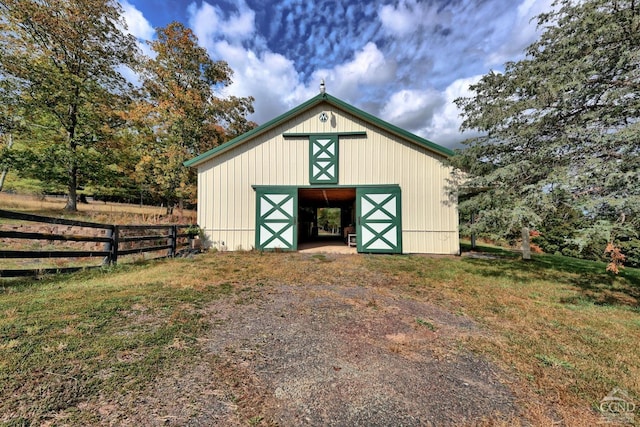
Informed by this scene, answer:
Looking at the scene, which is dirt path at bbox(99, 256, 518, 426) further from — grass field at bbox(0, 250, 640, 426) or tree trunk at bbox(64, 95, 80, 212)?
tree trunk at bbox(64, 95, 80, 212)

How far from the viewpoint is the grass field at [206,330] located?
188 cm

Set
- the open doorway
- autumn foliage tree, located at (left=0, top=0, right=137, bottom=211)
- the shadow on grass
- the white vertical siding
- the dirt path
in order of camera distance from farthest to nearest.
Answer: autumn foliage tree, located at (left=0, top=0, right=137, bottom=211)
the open doorway
the white vertical siding
the shadow on grass
the dirt path

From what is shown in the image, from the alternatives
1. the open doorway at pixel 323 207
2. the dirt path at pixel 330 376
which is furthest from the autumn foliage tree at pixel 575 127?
the open doorway at pixel 323 207

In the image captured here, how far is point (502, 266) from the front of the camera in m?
7.18

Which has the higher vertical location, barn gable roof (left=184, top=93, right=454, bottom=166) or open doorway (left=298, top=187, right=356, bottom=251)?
barn gable roof (left=184, top=93, right=454, bottom=166)

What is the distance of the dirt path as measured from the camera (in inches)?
68.6

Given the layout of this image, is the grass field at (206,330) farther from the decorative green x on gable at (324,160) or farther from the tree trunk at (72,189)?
the tree trunk at (72,189)

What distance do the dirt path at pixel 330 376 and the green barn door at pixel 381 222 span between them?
548cm

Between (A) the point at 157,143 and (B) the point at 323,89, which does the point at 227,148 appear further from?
(A) the point at 157,143

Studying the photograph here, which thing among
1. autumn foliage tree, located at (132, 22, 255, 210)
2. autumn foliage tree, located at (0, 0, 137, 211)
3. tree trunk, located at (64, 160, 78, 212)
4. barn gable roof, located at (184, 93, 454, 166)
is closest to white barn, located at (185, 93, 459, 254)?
barn gable roof, located at (184, 93, 454, 166)

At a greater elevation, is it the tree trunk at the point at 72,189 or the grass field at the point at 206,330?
the tree trunk at the point at 72,189

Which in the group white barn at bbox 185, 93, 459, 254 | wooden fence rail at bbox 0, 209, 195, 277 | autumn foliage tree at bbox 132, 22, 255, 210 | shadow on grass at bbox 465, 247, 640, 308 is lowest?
shadow on grass at bbox 465, 247, 640, 308

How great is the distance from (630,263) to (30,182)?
1267 inches

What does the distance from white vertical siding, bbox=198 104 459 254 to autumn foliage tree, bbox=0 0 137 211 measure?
9.99 m
